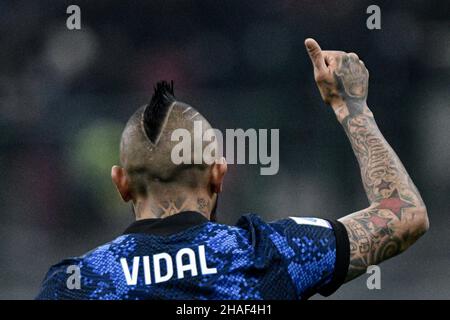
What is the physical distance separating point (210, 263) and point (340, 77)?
734 mm

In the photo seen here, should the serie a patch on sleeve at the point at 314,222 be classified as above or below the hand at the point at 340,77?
below

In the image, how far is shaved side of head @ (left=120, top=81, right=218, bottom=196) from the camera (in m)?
2.79

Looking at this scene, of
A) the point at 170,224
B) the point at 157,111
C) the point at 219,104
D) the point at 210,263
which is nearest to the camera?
the point at 210,263

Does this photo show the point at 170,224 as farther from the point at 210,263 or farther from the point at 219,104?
the point at 219,104

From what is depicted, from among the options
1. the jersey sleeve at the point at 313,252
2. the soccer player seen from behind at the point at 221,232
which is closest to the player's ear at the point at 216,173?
the soccer player seen from behind at the point at 221,232

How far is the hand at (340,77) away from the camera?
9.21ft

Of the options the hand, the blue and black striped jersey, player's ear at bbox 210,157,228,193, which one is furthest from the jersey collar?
the hand

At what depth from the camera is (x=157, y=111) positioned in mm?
2842

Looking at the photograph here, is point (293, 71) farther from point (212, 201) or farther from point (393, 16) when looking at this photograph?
point (212, 201)

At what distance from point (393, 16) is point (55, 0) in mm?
4164

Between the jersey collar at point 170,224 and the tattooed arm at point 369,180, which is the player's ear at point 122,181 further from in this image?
the tattooed arm at point 369,180

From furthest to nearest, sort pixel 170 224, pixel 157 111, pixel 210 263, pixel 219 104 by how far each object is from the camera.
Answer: pixel 219 104 → pixel 157 111 → pixel 170 224 → pixel 210 263

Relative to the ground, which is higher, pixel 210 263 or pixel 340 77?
pixel 340 77

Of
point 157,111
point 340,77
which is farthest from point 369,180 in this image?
point 157,111
